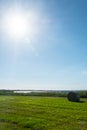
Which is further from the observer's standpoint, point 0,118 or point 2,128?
point 0,118

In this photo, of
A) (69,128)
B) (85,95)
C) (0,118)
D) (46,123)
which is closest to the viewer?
(69,128)

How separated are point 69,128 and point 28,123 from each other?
3.07 meters

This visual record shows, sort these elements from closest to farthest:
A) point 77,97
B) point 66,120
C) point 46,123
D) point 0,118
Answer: point 46,123 → point 66,120 → point 0,118 → point 77,97

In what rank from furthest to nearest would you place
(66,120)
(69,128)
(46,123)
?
(66,120), (46,123), (69,128)

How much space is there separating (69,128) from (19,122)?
400cm

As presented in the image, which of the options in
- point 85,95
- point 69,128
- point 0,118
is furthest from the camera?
point 85,95

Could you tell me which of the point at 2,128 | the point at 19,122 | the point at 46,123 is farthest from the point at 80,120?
the point at 2,128

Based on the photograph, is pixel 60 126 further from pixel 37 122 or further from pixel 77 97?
pixel 77 97

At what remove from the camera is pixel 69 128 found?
16469 mm

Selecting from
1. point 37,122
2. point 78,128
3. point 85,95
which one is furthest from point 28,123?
point 85,95

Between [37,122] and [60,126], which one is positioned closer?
[60,126]

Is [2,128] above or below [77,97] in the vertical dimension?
below

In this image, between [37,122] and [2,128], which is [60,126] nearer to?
[37,122]

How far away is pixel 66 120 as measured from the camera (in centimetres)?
1944
